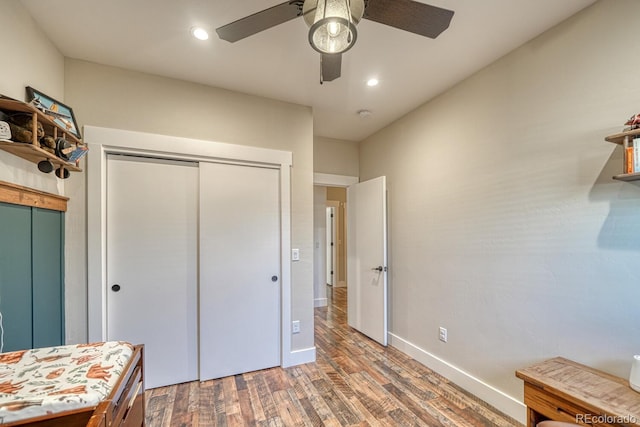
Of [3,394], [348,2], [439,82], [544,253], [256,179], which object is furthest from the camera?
[256,179]

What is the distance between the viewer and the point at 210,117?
250 cm

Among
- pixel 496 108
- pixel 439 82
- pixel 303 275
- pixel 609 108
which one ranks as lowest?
pixel 303 275

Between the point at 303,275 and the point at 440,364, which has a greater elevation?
the point at 303,275

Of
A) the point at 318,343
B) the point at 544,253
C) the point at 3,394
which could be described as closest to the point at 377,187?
the point at 544,253

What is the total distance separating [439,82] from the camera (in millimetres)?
2420

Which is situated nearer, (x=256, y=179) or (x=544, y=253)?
(x=544, y=253)

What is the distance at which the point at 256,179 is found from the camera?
2.67 metres

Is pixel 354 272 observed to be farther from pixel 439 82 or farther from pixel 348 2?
pixel 348 2

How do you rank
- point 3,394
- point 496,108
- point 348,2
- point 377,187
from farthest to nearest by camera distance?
point 377,187
point 496,108
point 348,2
point 3,394

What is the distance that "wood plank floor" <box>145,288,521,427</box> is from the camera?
194 cm

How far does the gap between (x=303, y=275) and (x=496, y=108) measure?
2171 mm

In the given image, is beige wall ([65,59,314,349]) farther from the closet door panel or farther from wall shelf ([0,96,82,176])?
Result: wall shelf ([0,96,82,176])

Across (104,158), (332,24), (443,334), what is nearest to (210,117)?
(104,158)

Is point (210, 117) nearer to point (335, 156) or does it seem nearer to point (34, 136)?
point (34, 136)
